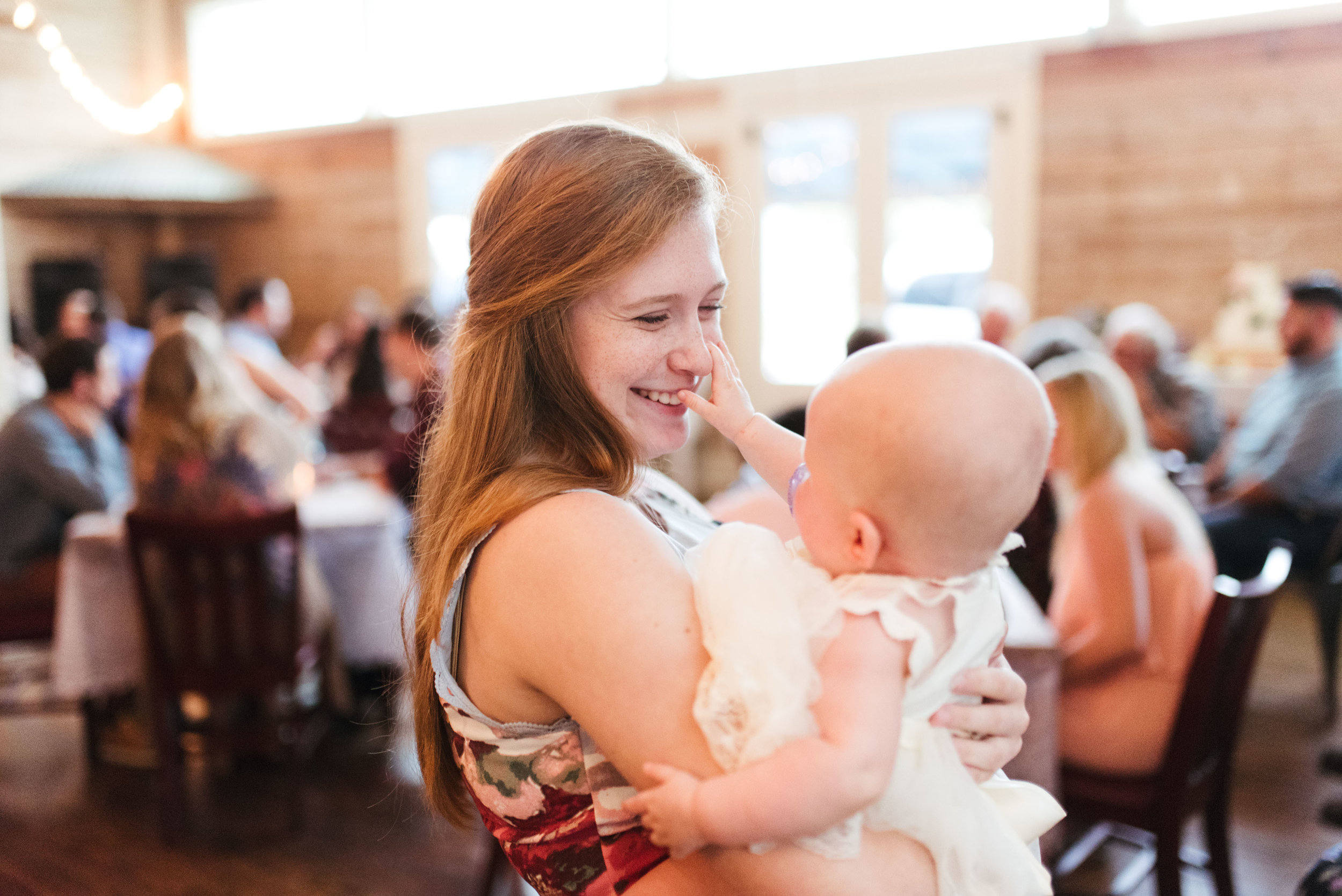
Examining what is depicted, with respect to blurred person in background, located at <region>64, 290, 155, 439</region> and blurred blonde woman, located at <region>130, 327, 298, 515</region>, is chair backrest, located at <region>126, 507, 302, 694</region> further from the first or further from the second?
blurred person in background, located at <region>64, 290, 155, 439</region>

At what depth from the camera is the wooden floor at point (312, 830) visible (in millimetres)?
2930

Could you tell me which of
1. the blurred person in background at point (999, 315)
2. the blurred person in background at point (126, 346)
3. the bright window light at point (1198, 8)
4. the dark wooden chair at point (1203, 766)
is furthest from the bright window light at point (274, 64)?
the dark wooden chair at point (1203, 766)

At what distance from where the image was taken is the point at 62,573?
3.43 metres

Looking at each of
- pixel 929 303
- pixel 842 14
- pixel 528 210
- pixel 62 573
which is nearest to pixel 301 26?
pixel 842 14

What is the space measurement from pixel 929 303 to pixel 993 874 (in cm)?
647

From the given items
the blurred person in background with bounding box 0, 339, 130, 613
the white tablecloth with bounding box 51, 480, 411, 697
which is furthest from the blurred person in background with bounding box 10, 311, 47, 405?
the white tablecloth with bounding box 51, 480, 411, 697

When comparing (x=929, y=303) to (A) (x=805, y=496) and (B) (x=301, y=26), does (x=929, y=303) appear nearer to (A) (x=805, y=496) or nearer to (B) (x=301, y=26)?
(A) (x=805, y=496)

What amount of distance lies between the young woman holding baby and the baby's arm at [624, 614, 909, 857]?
33 mm

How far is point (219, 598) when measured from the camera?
3.09 m

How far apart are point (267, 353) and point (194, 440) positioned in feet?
11.4

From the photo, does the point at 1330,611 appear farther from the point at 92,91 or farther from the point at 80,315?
the point at 80,315

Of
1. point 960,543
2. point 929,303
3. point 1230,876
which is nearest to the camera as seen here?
point 960,543

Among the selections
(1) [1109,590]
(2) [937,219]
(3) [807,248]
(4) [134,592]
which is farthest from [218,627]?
(2) [937,219]

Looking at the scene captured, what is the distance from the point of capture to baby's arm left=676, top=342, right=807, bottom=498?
1161mm
